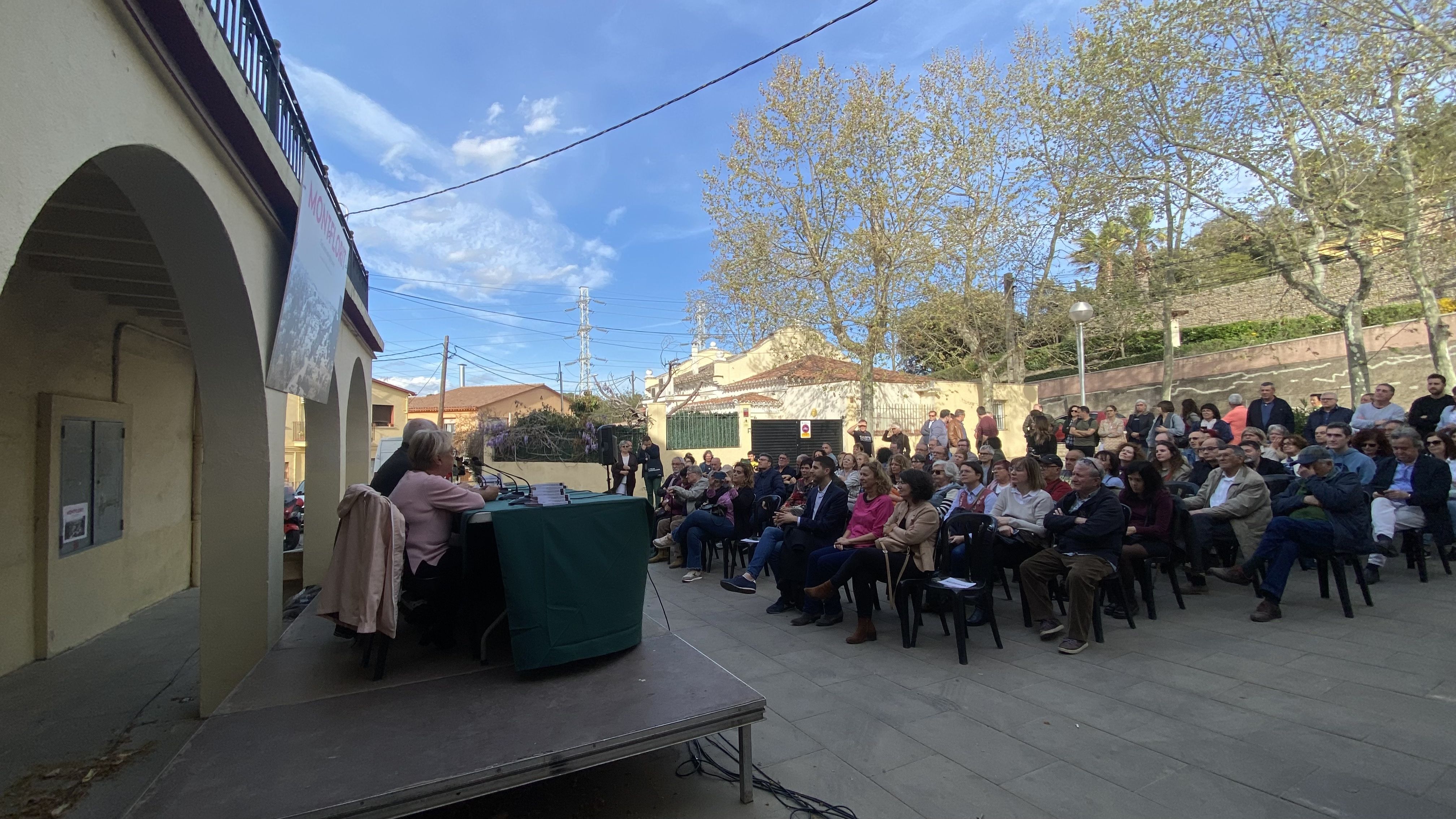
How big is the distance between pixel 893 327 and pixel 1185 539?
41.8 ft

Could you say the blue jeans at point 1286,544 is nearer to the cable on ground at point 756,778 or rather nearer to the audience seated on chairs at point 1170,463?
the audience seated on chairs at point 1170,463

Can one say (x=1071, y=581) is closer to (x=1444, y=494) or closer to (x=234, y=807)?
(x=1444, y=494)

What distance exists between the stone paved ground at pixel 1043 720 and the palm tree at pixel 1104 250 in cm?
1305

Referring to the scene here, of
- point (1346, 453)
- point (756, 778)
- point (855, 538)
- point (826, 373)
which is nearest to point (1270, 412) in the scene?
point (1346, 453)

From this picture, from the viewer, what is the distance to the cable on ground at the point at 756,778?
2.79 metres

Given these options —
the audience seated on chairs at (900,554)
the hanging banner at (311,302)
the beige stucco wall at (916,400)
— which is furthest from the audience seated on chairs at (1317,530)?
the beige stucco wall at (916,400)

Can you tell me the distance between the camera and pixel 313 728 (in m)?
2.81

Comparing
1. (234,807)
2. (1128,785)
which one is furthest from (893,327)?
(234,807)

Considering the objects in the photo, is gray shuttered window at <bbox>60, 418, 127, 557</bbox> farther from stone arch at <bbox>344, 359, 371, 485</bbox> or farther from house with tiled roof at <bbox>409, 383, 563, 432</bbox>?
house with tiled roof at <bbox>409, 383, 563, 432</bbox>

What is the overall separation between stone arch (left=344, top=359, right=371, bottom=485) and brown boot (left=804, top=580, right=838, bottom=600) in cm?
708

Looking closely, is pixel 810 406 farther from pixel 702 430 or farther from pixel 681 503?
pixel 681 503

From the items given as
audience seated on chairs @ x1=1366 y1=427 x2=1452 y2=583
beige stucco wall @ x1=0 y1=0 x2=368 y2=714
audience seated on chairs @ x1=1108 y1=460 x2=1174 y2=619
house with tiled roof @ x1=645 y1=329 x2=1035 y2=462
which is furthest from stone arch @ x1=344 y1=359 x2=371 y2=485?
audience seated on chairs @ x1=1366 y1=427 x2=1452 y2=583

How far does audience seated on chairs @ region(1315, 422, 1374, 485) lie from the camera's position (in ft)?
19.1

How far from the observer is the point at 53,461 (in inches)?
207
